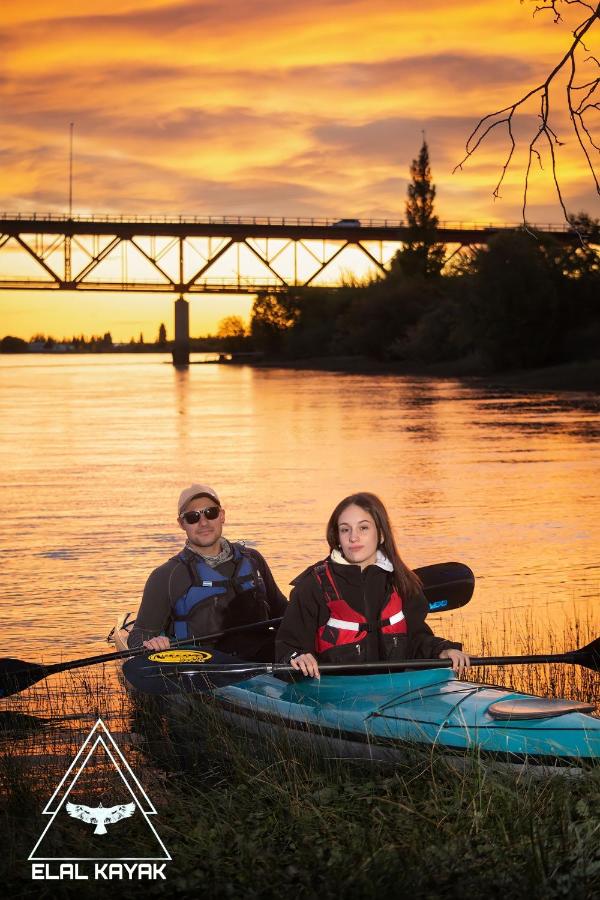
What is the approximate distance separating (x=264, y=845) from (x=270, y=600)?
2925 mm

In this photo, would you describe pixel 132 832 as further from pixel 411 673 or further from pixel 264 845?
pixel 411 673

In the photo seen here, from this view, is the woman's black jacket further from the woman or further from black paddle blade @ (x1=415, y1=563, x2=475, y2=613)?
black paddle blade @ (x1=415, y1=563, x2=475, y2=613)

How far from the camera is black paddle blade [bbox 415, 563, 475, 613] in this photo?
7402 mm

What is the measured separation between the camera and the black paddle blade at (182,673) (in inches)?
241

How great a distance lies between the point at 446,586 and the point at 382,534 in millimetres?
1980

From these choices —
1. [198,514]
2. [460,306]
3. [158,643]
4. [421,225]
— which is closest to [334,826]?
[158,643]

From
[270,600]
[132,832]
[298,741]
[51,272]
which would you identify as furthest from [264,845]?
[51,272]

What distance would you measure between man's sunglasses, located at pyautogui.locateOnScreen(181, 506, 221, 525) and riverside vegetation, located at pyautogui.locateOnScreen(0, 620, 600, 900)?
1.09 m

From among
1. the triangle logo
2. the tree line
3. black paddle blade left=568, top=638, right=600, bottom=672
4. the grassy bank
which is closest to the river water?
black paddle blade left=568, top=638, right=600, bottom=672

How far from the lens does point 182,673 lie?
6180mm

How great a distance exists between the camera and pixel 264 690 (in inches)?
231

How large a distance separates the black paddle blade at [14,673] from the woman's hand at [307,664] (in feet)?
6.86

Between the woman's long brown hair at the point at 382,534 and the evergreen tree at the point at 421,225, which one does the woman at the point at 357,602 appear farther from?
the evergreen tree at the point at 421,225

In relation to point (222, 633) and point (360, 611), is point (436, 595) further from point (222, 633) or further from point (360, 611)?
point (360, 611)
